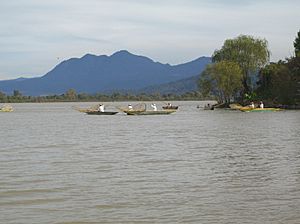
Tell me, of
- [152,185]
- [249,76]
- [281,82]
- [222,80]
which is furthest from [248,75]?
[152,185]

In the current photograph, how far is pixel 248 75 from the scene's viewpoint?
83.8 m

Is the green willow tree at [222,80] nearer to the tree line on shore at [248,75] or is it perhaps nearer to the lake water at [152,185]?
the tree line on shore at [248,75]

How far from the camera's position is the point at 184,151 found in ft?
81.3

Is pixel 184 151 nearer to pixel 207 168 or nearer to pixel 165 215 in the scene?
pixel 207 168

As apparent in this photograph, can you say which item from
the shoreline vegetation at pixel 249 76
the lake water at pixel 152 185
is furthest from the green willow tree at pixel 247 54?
the lake water at pixel 152 185

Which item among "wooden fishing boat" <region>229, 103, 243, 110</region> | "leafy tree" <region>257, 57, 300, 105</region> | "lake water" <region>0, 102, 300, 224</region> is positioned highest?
Answer: "leafy tree" <region>257, 57, 300, 105</region>

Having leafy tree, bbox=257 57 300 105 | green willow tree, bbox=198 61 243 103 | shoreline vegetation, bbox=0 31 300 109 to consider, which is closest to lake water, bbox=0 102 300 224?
leafy tree, bbox=257 57 300 105

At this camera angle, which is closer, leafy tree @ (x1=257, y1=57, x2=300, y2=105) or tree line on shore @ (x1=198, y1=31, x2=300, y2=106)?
leafy tree @ (x1=257, y1=57, x2=300, y2=105)

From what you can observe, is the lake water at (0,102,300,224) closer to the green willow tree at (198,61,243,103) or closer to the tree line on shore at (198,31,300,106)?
the tree line on shore at (198,31,300,106)

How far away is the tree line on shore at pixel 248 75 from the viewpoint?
2992 inches

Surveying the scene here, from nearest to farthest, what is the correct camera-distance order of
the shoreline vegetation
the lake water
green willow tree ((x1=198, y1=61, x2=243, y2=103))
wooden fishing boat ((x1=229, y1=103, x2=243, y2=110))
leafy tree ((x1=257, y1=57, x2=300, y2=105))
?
the lake water < leafy tree ((x1=257, y1=57, x2=300, y2=105)) < the shoreline vegetation < wooden fishing boat ((x1=229, y1=103, x2=243, y2=110)) < green willow tree ((x1=198, y1=61, x2=243, y2=103))

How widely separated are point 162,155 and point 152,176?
645 centimetres

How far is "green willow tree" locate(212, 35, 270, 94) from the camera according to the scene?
81.3m

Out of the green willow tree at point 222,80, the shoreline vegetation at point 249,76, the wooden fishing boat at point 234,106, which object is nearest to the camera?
the shoreline vegetation at point 249,76
